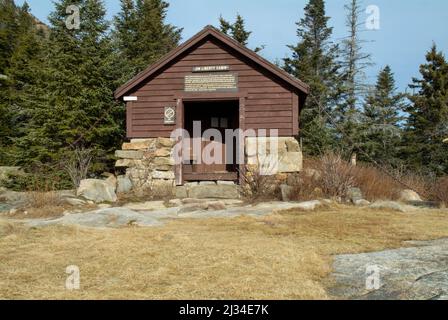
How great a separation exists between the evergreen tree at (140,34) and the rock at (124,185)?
10360mm

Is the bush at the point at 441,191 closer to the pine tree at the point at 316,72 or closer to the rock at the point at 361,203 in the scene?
the rock at the point at 361,203

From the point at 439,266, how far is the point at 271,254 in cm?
197

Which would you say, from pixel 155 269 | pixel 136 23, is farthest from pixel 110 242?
pixel 136 23

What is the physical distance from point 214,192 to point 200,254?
26.1 ft

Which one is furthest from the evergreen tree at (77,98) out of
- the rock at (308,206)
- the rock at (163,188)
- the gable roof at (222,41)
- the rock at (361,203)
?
the rock at (361,203)

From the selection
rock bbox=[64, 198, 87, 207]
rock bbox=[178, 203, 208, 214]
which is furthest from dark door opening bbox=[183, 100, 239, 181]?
rock bbox=[64, 198, 87, 207]

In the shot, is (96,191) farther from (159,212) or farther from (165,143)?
(159,212)

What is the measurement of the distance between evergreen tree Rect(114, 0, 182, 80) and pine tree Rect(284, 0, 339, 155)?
31.8 ft

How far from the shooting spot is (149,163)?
47.3 ft

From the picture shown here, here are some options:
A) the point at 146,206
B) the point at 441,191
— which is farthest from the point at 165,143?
the point at 441,191

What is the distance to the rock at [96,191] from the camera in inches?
500

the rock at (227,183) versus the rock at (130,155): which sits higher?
the rock at (130,155)
